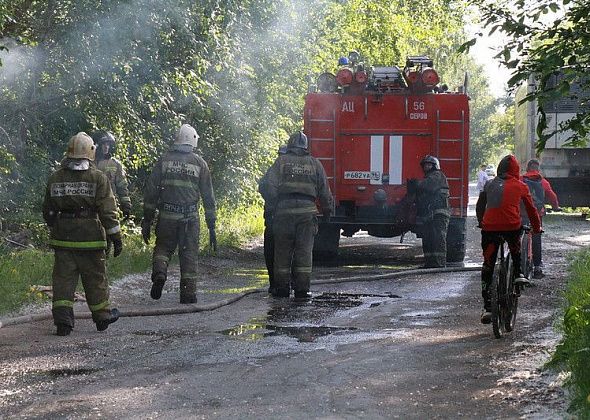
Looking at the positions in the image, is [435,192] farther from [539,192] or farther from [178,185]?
[178,185]

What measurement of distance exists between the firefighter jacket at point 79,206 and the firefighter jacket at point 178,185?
7.09ft

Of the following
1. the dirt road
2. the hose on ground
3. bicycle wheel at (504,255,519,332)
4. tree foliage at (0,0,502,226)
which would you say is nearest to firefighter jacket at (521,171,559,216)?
the dirt road

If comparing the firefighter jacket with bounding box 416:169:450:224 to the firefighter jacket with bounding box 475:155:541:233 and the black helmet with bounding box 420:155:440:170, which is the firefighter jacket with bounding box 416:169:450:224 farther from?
the firefighter jacket with bounding box 475:155:541:233

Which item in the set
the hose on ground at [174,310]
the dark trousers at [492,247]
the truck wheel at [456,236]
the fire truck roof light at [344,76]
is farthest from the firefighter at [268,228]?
the truck wheel at [456,236]

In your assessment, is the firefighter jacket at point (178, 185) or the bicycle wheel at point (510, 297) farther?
the firefighter jacket at point (178, 185)

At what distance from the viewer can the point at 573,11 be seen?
8336 mm

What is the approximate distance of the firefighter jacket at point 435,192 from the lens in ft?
51.5

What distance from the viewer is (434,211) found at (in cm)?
1581

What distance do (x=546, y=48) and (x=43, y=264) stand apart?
7.36 m

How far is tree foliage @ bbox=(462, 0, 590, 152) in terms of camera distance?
8000 mm

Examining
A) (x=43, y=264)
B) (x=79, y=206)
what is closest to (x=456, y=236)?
(x=43, y=264)

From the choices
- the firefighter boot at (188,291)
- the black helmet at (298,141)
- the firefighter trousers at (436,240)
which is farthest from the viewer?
the firefighter trousers at (436,240)

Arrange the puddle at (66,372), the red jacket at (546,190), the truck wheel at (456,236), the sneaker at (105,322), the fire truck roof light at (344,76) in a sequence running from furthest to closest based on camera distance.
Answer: the truck wheel at (456,236) < the fire truck roof light at (344,76) < the red jacket at (546,190) < the sneaker at (105,322) < the puddle at (66,372)

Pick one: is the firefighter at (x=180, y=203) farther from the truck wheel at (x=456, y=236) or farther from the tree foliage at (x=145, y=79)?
the truck wheel at (x=456, y=236)
